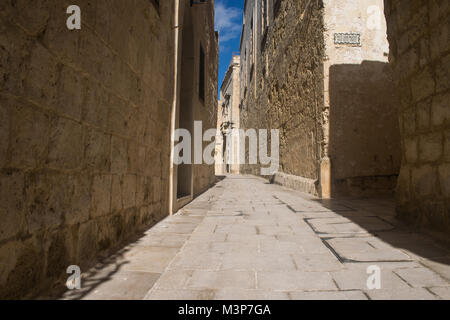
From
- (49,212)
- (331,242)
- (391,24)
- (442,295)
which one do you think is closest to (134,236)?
(49,212)

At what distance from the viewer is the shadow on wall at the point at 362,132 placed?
5.27 meters

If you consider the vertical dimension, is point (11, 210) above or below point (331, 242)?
above

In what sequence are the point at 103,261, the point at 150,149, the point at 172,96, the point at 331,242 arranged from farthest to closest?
the point at 172,96
the point at 150,149
the point at 331,242
the point at 103,261

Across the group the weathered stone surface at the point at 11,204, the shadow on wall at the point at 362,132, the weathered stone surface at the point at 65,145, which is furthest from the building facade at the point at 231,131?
the weathered stone surface at the point at 11,204

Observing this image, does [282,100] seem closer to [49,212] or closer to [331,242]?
[331,242]

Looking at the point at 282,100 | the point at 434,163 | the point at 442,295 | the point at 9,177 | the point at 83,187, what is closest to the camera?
the point at 9,177

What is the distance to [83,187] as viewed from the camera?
1715 mm

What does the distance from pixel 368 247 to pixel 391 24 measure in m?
2.70

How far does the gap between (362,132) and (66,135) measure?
535 cm

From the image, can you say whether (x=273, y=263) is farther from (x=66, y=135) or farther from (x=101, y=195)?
(x=66, y=135)

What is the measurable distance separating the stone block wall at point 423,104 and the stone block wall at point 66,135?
2807mm

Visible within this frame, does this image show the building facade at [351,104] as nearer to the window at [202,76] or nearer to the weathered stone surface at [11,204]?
the window at [202,76]

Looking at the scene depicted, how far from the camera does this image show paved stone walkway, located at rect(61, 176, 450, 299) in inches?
55.7

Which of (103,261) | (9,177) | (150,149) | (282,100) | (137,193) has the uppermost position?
(282,100)
